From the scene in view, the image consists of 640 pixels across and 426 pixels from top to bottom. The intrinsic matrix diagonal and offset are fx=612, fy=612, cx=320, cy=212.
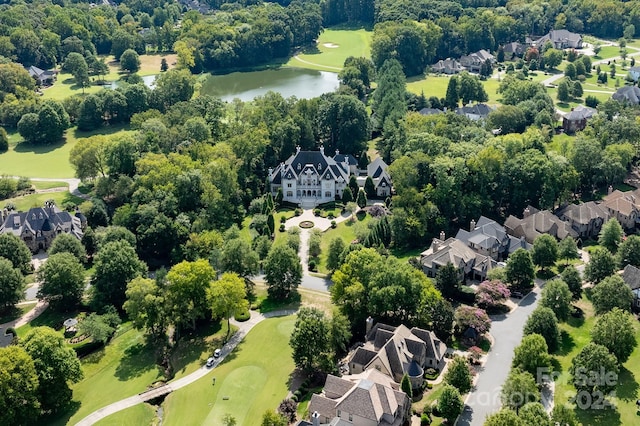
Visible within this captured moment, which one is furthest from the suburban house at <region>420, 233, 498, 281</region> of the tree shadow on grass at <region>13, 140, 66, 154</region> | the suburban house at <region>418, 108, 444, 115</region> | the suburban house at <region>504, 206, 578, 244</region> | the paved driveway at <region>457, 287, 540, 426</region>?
the tree shadow on grass at <region>13, 140, 66, 154</region>

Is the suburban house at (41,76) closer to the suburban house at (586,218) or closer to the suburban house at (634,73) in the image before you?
the suburban house at (586,218)

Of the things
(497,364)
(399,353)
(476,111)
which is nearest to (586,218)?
(497,364)

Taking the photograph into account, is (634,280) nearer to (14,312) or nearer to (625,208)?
(625,208)

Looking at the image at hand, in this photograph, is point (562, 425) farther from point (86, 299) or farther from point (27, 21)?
point (27, 21)

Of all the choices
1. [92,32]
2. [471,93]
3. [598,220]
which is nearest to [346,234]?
[598,220]

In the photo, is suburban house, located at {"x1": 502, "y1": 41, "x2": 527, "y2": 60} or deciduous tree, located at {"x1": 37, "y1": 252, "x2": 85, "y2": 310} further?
suburban house, located at {"x1": 502, "y1": 41, "x2": 527, "y2": 60}

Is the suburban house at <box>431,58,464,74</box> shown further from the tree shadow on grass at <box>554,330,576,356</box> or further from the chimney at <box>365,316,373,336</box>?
the chimney at <box>365,316,373,336</box>
